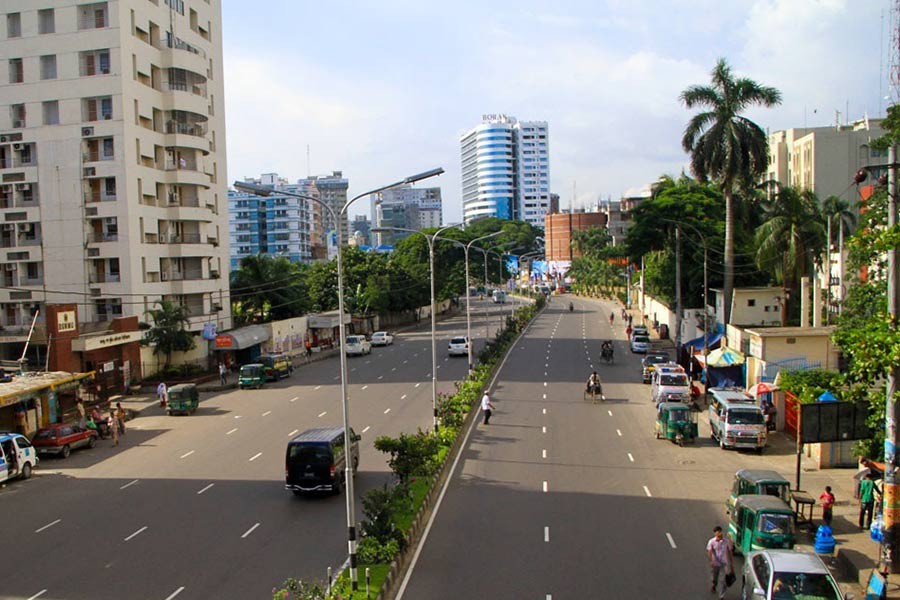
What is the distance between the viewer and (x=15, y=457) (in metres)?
27.0

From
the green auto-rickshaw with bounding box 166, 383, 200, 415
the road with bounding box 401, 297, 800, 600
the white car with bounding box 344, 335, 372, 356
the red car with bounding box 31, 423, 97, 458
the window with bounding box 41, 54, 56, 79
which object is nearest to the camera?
the road with bounding box 401, 297, 800, 600

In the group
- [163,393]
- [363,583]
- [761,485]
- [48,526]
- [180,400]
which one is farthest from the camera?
[163,393]

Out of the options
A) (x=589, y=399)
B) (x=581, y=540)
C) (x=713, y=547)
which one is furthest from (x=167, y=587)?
(x=589, y=399)

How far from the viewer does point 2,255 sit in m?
51.2

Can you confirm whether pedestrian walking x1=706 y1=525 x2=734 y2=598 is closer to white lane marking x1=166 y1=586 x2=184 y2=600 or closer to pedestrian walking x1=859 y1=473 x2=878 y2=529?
pedestrian walking x1=859 y1=473 x2=878 y2=529

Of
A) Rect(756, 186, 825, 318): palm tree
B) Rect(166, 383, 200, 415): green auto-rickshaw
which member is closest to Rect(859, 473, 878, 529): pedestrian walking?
Rect(166, 383, 200, 415): green auto-rickshaw

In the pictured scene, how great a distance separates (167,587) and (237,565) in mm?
1615

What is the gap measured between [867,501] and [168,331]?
38622 millimetres

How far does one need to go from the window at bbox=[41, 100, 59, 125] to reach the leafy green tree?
12890 millimetres

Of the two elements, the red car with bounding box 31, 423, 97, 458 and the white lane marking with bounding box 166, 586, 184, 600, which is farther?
the red car with bounding box 31, 423, 97, 458

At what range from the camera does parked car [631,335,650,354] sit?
59.5 metres

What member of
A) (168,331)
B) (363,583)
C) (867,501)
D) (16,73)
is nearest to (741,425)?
(867,501)

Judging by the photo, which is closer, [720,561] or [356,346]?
[720,561]

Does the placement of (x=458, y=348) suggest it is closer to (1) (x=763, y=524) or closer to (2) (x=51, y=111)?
(2) (x=51, y=111)
